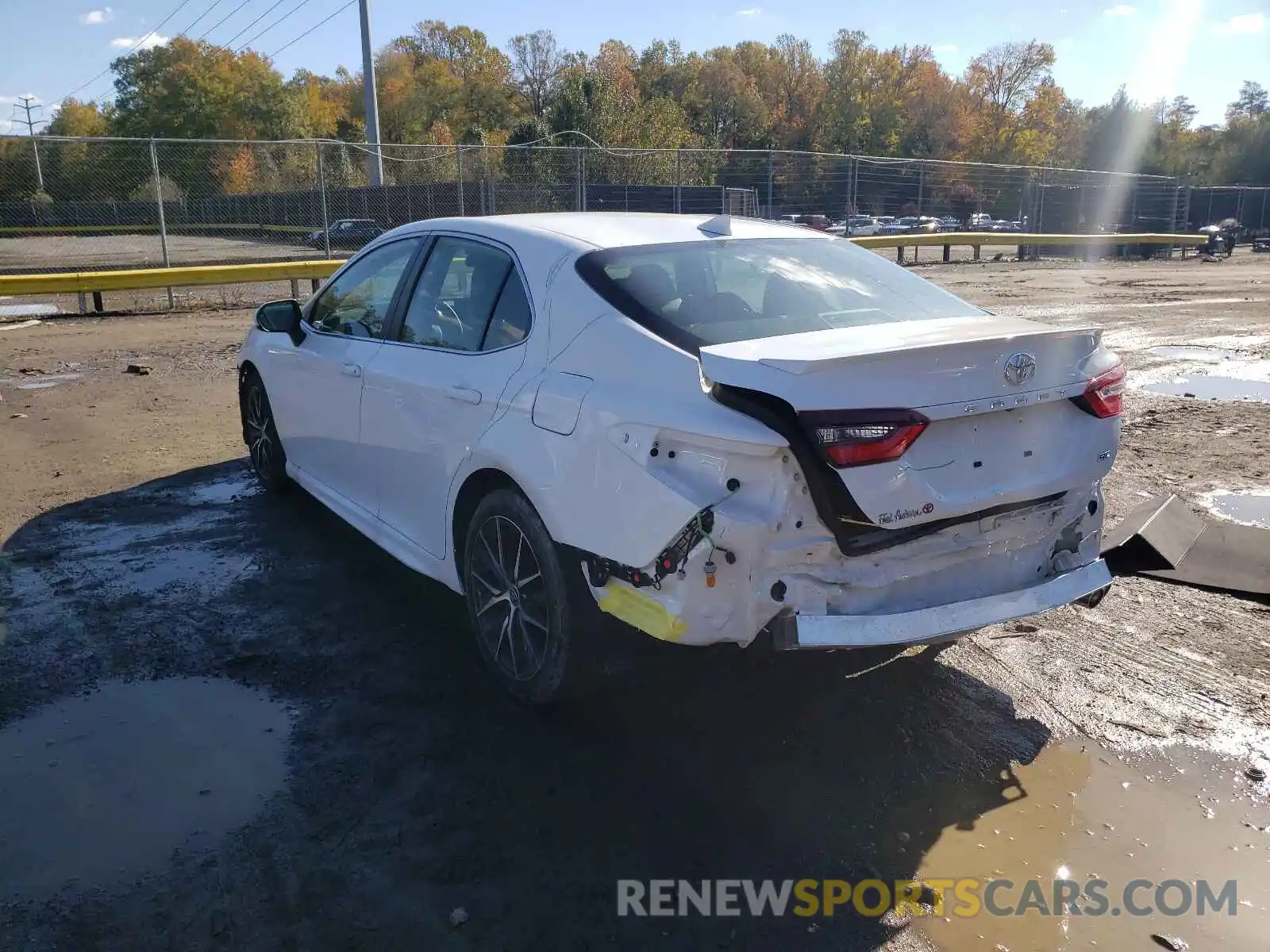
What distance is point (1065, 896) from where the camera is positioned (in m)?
2.76

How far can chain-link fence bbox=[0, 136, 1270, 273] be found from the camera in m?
17.7

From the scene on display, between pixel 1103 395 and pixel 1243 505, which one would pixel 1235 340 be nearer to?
pixel 1243 505

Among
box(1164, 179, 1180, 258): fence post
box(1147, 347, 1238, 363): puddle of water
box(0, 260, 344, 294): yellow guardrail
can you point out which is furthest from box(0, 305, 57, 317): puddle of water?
box(1164, 179, 1180, 258): fence post

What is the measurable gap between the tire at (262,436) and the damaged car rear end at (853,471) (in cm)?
314

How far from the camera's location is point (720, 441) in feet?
9.46

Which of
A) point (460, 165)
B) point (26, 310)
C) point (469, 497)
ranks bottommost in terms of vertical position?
point (26, 310)

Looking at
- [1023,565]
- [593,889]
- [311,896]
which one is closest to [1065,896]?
[1023,565]

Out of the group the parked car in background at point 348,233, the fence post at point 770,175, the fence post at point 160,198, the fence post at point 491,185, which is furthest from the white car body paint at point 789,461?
the fence post at point 770,175

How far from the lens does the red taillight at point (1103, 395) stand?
336 centimetres

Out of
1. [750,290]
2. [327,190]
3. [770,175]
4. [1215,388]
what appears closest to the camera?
[750,290]

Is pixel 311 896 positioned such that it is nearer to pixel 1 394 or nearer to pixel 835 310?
pixel 835 310

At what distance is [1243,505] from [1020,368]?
382 cm

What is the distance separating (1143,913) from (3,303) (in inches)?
775

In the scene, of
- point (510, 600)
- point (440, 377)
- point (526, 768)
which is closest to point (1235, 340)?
point (440, 377)
